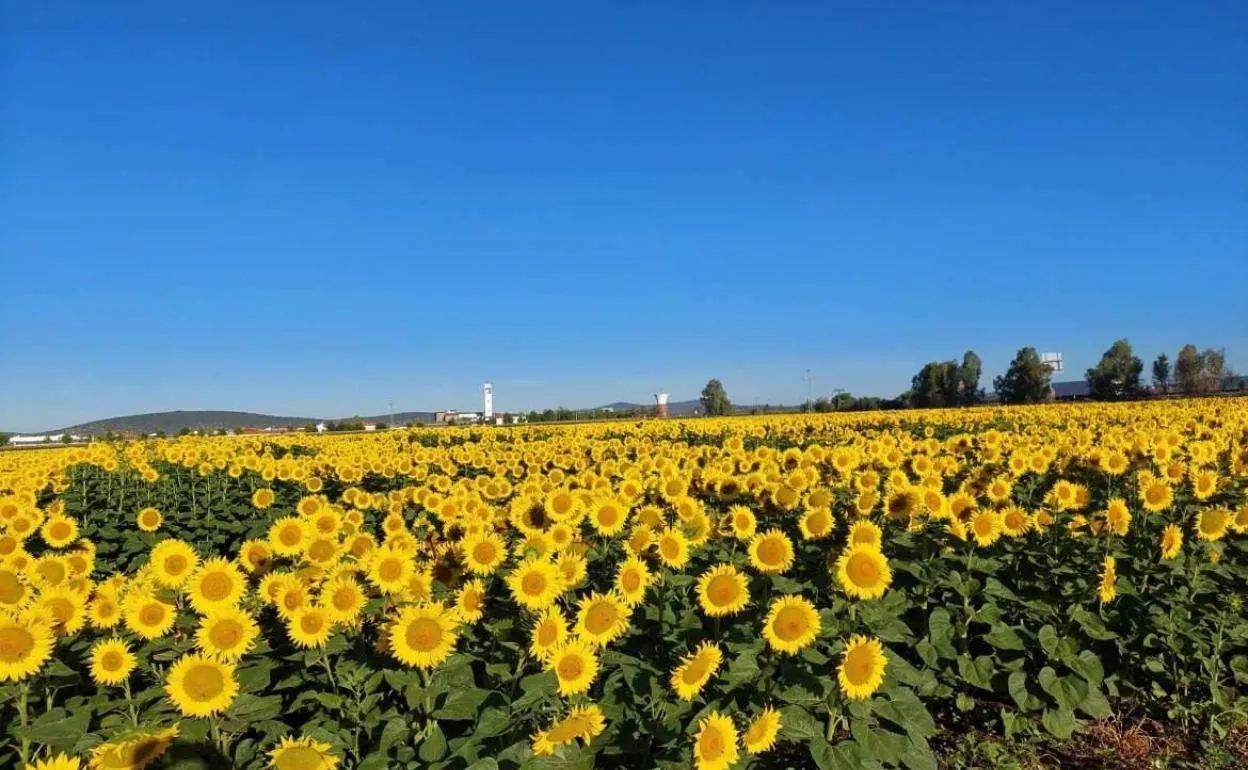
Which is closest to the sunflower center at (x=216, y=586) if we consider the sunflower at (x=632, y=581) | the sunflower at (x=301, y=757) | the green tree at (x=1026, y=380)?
the sunflower at (x=301, y=757)

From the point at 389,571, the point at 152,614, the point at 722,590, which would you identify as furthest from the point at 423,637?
the point at 722,590

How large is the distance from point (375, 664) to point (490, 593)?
0.86m

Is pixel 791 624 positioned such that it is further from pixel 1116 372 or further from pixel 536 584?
pixel 1116 372

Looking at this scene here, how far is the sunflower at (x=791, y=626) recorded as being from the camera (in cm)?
313

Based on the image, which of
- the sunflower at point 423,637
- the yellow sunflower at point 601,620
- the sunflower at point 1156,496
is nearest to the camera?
the sunflower at point 423,637

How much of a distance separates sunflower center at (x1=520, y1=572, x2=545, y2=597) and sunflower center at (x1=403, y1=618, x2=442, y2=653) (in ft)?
1.72

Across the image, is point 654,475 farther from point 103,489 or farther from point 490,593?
point 103,489

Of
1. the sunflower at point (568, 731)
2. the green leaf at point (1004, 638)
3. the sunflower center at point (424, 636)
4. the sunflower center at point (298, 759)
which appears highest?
the sunflower center at point (424, 636)

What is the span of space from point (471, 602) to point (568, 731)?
962 mm

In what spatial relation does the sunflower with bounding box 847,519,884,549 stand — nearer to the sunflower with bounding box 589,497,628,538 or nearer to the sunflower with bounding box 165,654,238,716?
the sunflower with bounding box 589,497,628,538

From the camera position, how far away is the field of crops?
273cm

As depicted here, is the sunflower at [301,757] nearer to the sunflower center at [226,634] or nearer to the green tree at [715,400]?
the sunflower center at [226,634]

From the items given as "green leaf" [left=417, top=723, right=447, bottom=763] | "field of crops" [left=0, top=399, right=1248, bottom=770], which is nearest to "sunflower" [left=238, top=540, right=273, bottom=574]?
"field of crops" [left=0, top=399, right=1248, bottom=770]

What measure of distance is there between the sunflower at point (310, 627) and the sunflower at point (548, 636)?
824mm
